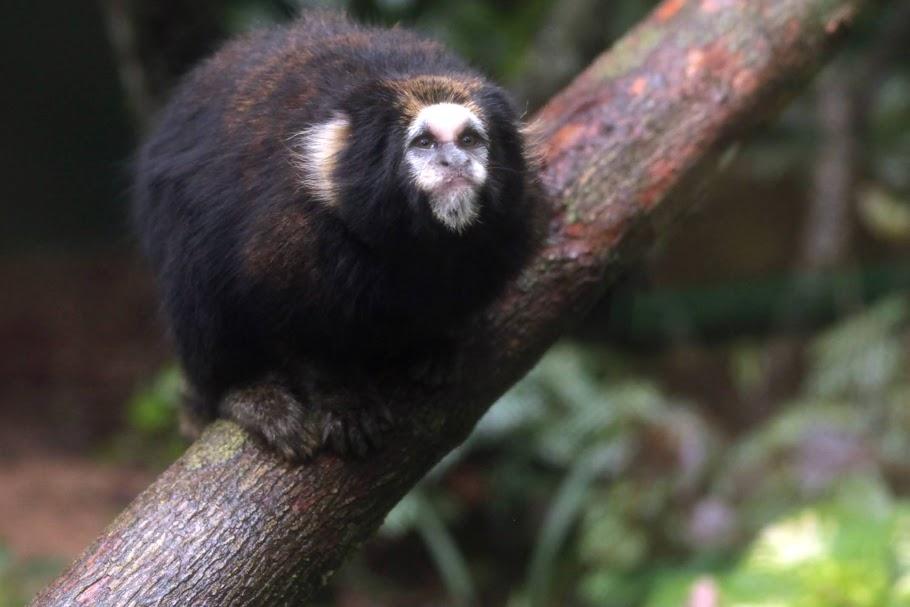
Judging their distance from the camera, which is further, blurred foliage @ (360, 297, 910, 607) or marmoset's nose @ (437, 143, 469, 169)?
blurred foliage @ (360, 297, 910, 607)

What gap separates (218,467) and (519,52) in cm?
418

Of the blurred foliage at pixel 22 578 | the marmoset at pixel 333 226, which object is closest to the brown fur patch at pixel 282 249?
the marmoset at pixel 333 226

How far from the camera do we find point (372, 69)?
282 centimetres

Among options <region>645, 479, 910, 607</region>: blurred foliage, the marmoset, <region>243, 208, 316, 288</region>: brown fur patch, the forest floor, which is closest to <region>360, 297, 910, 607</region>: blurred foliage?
<region>645, 479, 910, 607</region>: blurred foliage

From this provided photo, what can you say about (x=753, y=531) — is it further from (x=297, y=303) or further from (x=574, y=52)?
(x=297, y=303)

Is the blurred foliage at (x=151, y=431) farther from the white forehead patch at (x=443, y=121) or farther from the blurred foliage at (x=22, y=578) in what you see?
the white forehead patch at (x=443, y=121)

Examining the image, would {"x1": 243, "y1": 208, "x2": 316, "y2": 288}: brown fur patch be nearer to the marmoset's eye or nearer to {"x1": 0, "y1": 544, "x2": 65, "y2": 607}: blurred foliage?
the marmoset's eye

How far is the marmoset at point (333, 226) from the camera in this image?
2.55 m

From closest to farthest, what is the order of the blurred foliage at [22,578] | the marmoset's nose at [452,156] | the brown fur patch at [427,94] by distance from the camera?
1. the marmoset's nose at [452,156]
2. the brown fur patch at [427,94]
3. the blurred foliage at [22,578]

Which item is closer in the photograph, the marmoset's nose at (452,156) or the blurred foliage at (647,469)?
the marmoset's nose at (452,156)

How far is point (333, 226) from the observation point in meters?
2.67

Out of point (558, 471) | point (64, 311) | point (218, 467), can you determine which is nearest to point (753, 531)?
point (558, 471)

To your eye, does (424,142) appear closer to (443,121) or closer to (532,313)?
(443,121)

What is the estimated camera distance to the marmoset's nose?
2.45 metres
